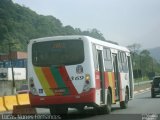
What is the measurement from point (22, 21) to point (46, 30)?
11930mm

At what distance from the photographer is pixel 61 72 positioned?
59.4 feet

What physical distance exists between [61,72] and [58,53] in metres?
0.72

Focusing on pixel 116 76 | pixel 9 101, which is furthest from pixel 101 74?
pixel 9 101

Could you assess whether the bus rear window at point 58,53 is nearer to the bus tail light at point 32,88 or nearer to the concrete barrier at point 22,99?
the bus tail light at point 32,88

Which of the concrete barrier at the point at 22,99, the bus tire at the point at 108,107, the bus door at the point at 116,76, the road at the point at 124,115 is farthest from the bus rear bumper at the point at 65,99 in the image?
the concrete barrier at the point at 22,99

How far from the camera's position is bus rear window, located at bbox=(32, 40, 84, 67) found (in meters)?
18.2

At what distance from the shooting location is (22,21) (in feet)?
559

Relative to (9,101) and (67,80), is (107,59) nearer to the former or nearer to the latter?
(67,80)

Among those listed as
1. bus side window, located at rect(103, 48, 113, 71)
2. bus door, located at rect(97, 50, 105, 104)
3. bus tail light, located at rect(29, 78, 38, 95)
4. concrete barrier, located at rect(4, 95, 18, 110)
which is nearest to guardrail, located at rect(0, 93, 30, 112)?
concrete barrier, located at rect(4, 95, 18, 110)

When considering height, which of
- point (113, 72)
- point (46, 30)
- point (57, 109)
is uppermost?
point (46, 30)

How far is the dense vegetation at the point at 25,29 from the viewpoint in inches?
5825

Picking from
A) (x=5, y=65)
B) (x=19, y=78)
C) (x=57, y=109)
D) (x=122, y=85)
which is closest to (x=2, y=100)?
(x=122, y=85)

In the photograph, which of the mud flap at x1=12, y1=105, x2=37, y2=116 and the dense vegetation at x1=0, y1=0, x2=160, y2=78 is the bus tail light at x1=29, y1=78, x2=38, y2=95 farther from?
the dense vegetation at x1=0, y1=0, x2=160, y2=78

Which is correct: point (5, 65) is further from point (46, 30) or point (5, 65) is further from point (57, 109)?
point (57, 109)
